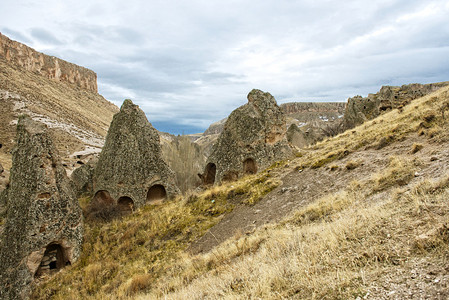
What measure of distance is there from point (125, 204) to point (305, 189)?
9392 mm

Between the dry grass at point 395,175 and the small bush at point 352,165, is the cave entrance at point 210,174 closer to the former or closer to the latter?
the small bush at point 352,165

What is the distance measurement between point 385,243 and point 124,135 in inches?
516

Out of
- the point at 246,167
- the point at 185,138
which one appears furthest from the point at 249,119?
the point at 185,138

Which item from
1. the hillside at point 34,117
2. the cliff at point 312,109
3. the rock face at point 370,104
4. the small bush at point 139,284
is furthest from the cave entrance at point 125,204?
the cliff at point 312,109

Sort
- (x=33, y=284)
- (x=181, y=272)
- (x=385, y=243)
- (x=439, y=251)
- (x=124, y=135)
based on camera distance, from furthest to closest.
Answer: (x=124, y=135), (x=33, y=284), (x=181, y=272), (x=385, y=243), (x=439, y=251)

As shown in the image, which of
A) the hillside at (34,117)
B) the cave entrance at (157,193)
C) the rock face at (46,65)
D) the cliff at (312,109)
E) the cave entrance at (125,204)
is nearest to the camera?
the cave entrance at (125,204)

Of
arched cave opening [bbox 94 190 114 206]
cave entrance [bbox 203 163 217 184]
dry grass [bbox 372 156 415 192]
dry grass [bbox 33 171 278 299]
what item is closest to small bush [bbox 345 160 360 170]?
dry grass [bbox 372 156 415 192]

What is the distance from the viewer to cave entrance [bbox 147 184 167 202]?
14.6 metres

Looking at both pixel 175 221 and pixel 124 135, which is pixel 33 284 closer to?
pixel 175 221

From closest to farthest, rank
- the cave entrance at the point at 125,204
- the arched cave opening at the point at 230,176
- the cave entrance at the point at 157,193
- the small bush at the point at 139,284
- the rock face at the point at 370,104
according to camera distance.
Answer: the small bush at the point at 139,284, the cave entrance at the point at 125,204, the cave entrance at the point at 157,193, the arched cave opening at the point at 230,176, the rock face at the point at 370,104

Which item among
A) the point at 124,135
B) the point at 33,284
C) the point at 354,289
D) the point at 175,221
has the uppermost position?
the point at 124,135

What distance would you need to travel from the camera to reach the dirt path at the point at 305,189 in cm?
770

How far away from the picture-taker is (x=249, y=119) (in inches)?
614

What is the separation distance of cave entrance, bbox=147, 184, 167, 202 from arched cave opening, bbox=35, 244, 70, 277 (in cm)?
519
